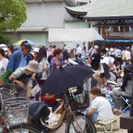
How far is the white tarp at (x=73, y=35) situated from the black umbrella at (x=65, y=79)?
25.3 feet

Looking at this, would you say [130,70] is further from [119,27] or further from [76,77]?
[119,27]

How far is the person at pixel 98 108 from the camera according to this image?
19.5 feet

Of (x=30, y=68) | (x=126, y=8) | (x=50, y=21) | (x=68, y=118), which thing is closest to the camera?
(x=68, y=118)

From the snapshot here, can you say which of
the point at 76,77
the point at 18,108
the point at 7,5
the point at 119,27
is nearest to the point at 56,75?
the point at 76,77

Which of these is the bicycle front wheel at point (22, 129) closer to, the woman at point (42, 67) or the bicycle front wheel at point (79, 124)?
the bicycle front wheel at point (79, 124)

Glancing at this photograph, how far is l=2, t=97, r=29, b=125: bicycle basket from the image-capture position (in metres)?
3.73

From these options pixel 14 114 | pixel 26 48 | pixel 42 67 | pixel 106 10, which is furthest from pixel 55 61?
pixel 106 10

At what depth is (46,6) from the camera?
3025cm

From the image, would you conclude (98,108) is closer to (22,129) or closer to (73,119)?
(73,119)

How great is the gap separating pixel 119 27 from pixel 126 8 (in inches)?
52.2

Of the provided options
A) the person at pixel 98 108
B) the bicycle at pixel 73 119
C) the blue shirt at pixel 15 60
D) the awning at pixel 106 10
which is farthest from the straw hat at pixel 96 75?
the awning at pixel 106 10

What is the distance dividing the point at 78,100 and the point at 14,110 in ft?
5.40

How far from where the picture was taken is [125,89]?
7.71 m

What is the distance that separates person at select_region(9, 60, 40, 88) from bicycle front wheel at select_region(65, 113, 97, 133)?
1155mm
